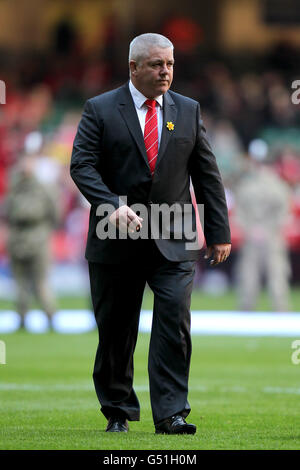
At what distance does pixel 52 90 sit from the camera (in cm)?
2917

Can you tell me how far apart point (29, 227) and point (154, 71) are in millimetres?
9617

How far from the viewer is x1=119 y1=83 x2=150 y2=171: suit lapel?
7289 millimetres

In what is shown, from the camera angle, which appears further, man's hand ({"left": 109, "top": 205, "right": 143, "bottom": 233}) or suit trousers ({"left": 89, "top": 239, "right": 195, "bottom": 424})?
suit trousers ({"left": 89, "top": 239, "right": 195, "bottom": 424})

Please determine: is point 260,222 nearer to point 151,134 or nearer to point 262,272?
point 262,272

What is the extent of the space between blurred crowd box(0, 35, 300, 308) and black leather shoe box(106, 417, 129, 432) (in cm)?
1413

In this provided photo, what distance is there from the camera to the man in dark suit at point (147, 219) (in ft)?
23.8

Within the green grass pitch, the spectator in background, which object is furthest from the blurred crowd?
the green grass pitch

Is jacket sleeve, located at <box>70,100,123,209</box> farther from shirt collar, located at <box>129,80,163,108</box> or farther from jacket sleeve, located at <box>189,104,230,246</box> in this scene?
jacket sleeve, located at <box>189,104,230,246</box>

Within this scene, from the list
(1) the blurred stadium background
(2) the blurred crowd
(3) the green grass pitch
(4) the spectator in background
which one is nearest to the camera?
(3) the green grass pitch

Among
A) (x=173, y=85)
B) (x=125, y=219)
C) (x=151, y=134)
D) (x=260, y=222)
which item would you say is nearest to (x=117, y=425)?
(x=125, y=219)

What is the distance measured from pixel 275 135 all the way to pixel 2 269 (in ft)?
23.7

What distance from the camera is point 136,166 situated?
730 cm
